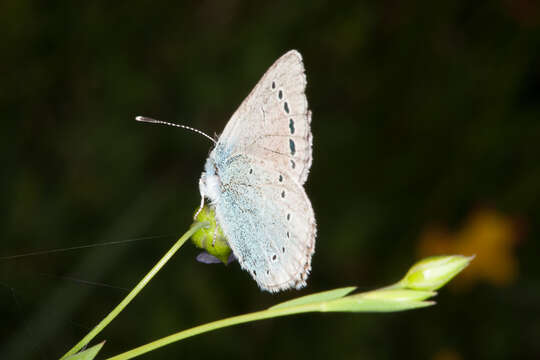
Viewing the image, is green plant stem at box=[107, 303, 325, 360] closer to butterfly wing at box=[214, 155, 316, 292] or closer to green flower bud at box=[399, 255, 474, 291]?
green flower bud at box=[399, 255, 474, 291]

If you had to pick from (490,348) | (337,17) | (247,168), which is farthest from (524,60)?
(247,168)

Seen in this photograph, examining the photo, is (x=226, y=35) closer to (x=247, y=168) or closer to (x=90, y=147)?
(x=90, y=147)

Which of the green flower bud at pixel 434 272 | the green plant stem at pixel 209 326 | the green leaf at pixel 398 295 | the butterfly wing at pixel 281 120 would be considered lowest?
the green plant stem at pixel 209 326

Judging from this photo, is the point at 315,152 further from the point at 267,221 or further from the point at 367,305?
the point at 367,305

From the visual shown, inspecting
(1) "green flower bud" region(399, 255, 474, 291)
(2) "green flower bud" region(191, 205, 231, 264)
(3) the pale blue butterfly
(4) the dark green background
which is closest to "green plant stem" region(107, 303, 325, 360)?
(1) "green flower bud" region(399, 255, 474, 291)

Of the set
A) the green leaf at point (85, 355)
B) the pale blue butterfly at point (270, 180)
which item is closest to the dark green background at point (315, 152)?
the pale blue butterfly at point (270, 180)

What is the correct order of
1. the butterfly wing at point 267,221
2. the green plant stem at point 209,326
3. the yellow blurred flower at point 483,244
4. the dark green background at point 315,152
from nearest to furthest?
the green plant stem at point 209,326, the butterfly wing at point 267,221, the dark green background at point 315,152, the yellow blurred flower at point 483,244

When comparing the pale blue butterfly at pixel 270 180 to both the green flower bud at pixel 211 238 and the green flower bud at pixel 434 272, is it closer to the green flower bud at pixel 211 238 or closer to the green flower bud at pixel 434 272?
the green flower bud at pixel 211 238
